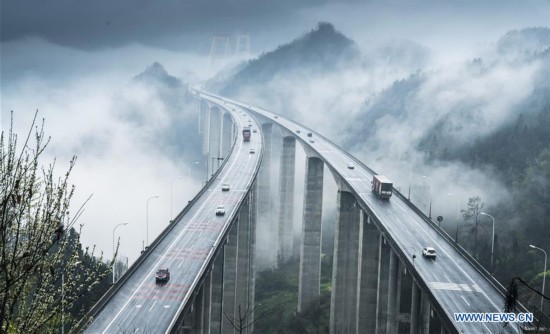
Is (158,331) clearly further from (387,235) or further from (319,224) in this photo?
(319,224)

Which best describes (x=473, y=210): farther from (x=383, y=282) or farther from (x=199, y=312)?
(x=199, y=312)

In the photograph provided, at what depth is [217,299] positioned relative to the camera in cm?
7169

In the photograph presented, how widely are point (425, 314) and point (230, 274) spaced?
36802 millimetres

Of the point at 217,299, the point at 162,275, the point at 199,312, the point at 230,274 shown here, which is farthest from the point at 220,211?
the point at 162,275

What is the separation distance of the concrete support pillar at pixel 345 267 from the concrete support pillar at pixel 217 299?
2665 centimetres

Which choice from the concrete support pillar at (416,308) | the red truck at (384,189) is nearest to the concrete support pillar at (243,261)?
the red truck at (384,189)

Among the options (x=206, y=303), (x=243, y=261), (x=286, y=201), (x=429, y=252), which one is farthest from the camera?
(x=286, y=201)

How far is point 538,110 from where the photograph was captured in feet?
464

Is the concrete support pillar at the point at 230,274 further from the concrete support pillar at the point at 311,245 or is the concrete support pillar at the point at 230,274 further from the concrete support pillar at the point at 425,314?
the concrete support pillar at the point at 425,314

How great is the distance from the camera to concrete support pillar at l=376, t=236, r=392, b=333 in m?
72.6

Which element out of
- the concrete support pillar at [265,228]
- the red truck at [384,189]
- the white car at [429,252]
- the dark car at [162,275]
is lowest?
the concrete support pillar at [265,228]

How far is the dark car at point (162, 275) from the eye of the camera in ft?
187

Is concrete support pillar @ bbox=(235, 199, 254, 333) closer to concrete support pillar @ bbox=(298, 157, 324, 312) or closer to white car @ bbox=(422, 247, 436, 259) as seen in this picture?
concrete support pillar @ bbox=(298, 157, 324, 312)

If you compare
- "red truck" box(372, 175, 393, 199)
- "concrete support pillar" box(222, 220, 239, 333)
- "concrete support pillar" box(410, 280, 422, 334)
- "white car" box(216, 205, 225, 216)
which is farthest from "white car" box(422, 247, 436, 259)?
"concrete support pillar" box(222, 220, 239, 333)
